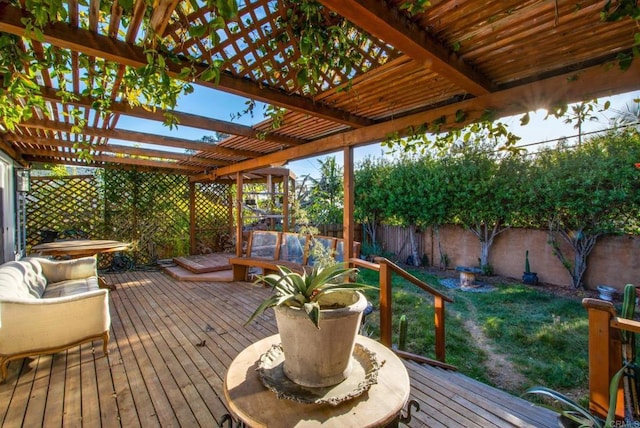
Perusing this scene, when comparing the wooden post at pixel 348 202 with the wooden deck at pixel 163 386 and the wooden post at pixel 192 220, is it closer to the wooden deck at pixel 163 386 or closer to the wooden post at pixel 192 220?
the wooden deck at pixel 163 386

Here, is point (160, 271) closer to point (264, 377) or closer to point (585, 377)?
point (264, 377)

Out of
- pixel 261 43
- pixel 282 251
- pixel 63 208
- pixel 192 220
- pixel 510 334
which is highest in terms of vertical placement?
pixel 261 43

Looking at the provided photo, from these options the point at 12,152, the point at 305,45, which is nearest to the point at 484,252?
the point at 305,45

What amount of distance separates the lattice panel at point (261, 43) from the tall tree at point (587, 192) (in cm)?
572

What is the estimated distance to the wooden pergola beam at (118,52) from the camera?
143 cm

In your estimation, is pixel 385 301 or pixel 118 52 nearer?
pixel 118 52

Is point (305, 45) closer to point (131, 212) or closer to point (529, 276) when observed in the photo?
point (529, 276)

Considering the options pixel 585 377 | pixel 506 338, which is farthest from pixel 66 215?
pixel 585 377

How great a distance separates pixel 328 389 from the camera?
107cm

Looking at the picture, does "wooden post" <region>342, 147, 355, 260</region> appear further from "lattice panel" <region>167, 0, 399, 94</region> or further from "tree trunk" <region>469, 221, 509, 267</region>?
"tree trunk" <region>469, 221, 509, 267</region>

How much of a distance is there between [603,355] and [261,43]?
9.39ft

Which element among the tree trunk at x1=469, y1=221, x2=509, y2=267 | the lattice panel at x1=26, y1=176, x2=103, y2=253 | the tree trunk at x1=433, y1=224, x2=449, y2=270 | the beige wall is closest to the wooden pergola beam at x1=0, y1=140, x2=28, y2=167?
the lattice panel at x1=26, y1=176, x2=103, y2=253

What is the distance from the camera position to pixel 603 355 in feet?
5.28

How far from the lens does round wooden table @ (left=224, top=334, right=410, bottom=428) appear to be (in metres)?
0.91
